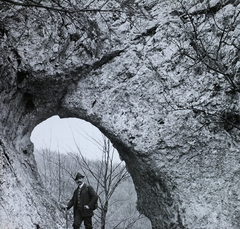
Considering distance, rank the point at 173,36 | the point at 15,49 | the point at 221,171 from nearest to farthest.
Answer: the point at 221,171 → the point at 15,49 → the point at 173,36

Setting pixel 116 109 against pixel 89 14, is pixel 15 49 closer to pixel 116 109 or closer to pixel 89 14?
pixel 89 14

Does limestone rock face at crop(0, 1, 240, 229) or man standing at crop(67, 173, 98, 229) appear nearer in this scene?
limestone rock face at crop(0, 1, 240, 229)

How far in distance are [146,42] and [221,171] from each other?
3.06 metres

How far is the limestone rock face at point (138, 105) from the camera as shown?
522 cm

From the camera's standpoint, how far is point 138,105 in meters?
5.83

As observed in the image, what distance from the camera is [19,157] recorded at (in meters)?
5.93

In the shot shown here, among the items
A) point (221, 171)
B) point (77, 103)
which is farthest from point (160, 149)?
point (77, 103)

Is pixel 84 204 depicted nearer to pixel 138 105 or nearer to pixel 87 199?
pixel 87 199

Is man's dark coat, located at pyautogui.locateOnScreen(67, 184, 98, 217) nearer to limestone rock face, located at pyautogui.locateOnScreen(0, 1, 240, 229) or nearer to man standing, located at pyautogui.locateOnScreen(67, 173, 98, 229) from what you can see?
man standing, located at pyautogui.locateOnScreen(67, 173, 98, 229)

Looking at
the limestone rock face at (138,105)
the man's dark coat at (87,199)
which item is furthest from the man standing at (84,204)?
the limestone rock face at (138,105)

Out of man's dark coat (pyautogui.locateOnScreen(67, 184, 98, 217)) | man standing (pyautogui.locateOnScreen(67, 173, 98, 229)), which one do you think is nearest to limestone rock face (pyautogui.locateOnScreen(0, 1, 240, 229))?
man standing (pyautogui.locateOnScreen(67, 173, 98, 229))

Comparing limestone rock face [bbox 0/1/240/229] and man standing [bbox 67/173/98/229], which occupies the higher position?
limestone rock face [bbox 0/1/240/229]

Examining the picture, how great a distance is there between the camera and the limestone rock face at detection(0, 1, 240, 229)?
5.22 m

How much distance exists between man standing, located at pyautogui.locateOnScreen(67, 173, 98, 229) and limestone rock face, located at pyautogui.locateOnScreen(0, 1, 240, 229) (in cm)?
44
